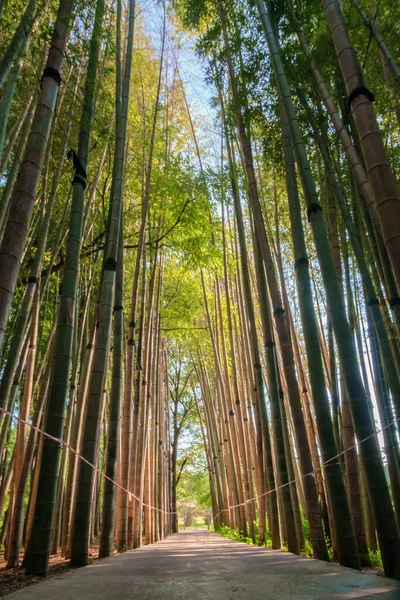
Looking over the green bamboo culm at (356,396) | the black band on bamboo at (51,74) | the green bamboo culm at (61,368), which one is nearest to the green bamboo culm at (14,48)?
the black band on bamboo at (51,74)

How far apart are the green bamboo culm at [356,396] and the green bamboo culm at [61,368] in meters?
1.36

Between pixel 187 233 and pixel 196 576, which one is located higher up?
pixel 187 233

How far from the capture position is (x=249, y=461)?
242 inches

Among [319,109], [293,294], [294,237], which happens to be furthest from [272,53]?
[293,294]

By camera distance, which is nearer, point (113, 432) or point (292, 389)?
point (292, 389)

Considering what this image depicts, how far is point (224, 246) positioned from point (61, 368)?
409 centimetres

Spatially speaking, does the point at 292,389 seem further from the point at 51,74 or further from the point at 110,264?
the point at 51,74

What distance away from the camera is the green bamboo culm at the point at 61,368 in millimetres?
1743

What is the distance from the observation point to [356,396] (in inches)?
71.9

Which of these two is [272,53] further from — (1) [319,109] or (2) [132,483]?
(2) [132,483]

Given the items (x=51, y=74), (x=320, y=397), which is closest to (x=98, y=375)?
(x=320, y=397)

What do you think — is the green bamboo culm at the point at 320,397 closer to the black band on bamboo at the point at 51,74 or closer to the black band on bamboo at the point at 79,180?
the black band on bamboo at the point at 79,180

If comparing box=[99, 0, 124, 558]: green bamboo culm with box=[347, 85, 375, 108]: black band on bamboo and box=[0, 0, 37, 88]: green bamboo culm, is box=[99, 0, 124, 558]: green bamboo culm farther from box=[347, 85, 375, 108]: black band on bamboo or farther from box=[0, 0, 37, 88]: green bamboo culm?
box=[347, 85, 375, 108]: black band on bamboo

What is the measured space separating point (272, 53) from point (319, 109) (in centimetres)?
109
